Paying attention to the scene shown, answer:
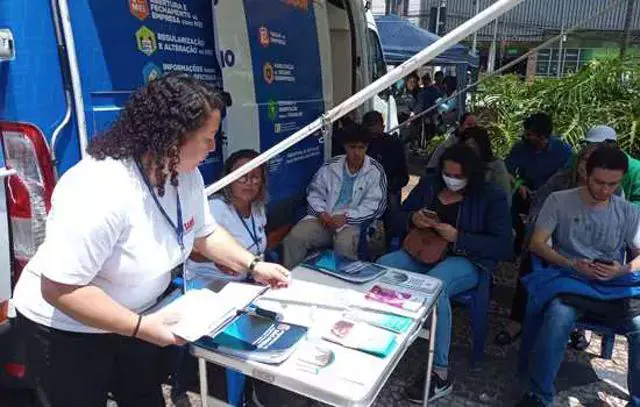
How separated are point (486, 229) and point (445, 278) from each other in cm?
39

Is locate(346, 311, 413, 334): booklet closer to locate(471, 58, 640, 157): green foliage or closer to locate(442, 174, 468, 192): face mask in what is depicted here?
locate(442, 174, 468, 192): face mask

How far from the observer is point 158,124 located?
1.30 m

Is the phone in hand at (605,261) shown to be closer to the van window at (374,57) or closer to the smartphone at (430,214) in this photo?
the smartphone at (430,214)

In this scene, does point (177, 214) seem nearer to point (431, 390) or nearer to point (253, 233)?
point (253, 233)

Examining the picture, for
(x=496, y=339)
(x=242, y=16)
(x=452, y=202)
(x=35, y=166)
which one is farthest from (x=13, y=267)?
(x=496, y=339)

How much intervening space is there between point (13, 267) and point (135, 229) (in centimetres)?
83

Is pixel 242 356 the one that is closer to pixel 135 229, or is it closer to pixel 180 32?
pixel 135 229

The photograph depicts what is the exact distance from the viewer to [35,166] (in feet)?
5.84

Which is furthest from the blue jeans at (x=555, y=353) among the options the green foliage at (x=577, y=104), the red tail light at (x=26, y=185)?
the green foliage at (x=577, y=104)

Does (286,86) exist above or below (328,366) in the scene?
above

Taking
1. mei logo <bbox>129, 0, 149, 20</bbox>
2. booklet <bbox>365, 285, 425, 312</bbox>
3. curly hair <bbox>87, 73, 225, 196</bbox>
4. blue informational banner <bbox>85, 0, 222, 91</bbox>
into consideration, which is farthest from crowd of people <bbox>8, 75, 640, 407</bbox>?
mei logo <bbox>129, 0, 149, 20</bbox>

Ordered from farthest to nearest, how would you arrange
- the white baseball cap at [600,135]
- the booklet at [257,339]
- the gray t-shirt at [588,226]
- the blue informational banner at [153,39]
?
the white baseball cap at [600,135], the gray t-shirt at [588,226], the blue informational banner at [153,39], the booklet at [257,339]

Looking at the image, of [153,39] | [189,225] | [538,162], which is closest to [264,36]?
[153,39]

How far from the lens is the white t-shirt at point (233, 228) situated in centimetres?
245
